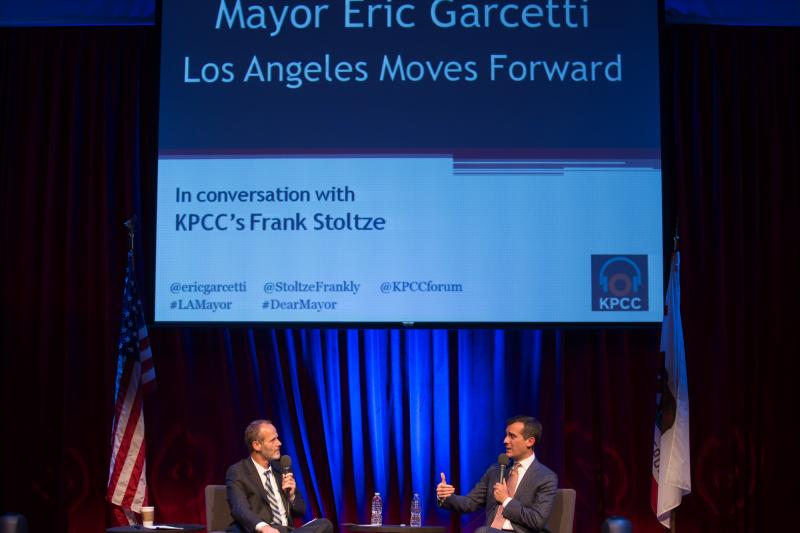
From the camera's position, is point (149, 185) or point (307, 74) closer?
point (307, 74)

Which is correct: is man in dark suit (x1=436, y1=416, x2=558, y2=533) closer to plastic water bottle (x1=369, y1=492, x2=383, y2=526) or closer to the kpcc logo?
plastic water bottle (x1=369, y1=492, x2=383, y2=526)

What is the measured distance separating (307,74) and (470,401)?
92.0 inches

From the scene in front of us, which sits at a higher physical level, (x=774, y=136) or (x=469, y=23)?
(x=469, y=23)

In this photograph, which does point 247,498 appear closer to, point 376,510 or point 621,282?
point 376,510

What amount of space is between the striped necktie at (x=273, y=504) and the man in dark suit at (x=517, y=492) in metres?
0.88

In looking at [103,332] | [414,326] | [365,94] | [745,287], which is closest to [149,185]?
[103,332]

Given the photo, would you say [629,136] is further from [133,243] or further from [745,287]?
[133,243]

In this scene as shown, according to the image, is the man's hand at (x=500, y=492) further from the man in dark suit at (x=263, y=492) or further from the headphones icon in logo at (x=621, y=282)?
the headphones icon in logo at (x=621, y=282)

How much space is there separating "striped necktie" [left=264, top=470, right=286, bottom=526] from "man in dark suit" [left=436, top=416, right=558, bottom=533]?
879mm

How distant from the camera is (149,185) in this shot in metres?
6.92

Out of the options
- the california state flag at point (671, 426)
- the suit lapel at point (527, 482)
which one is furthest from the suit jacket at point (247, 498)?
the california state flag at point (671, 426)

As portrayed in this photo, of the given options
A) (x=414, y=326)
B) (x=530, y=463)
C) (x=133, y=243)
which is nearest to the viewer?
(x=530, y=463)

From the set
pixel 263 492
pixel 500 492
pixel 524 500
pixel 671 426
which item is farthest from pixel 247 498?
pixel 671 426

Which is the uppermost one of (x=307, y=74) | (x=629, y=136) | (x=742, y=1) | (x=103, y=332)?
(x=742, y=1)
